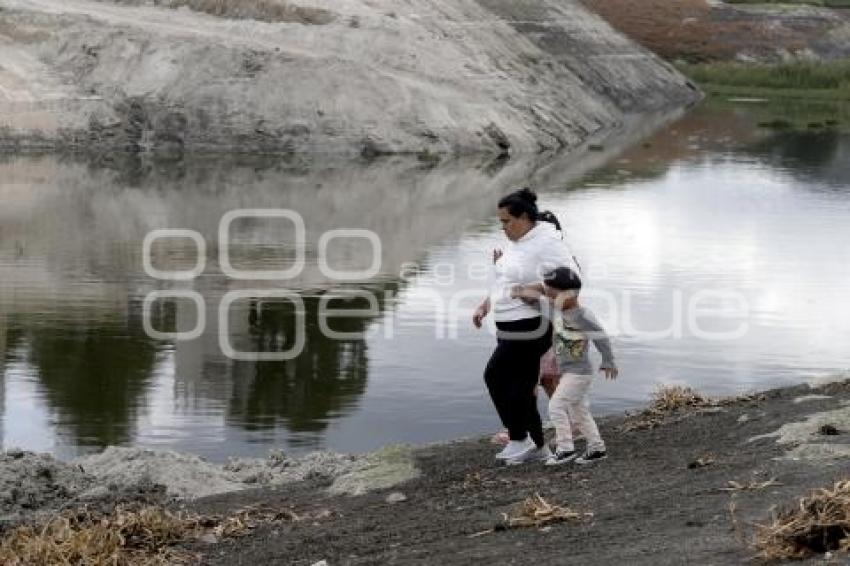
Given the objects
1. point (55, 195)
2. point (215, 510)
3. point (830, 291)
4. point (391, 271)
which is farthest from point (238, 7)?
point (215, 510)

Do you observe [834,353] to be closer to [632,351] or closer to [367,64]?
[632,351]

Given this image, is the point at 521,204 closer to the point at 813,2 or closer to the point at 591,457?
the point at 591,457

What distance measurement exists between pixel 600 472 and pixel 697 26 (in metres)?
88.0

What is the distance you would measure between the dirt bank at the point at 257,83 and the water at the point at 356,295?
361 cm

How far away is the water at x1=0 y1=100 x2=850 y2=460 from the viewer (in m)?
15.3

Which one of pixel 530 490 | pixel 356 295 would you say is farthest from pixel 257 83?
pixel 530 490

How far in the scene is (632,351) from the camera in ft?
60.1

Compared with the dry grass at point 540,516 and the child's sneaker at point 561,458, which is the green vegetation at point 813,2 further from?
the dry grass at point 540,516

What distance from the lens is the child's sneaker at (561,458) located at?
33.4 feet

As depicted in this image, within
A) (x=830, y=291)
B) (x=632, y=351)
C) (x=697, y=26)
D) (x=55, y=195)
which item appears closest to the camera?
(x=632, y=351)

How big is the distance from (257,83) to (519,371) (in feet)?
120

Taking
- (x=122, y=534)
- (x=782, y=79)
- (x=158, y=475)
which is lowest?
(x=158, y=475)

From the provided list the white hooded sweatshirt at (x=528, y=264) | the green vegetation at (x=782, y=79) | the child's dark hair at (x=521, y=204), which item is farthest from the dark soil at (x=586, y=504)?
the green vegetation at (x=782, y=79)

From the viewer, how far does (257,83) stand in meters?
45.8
